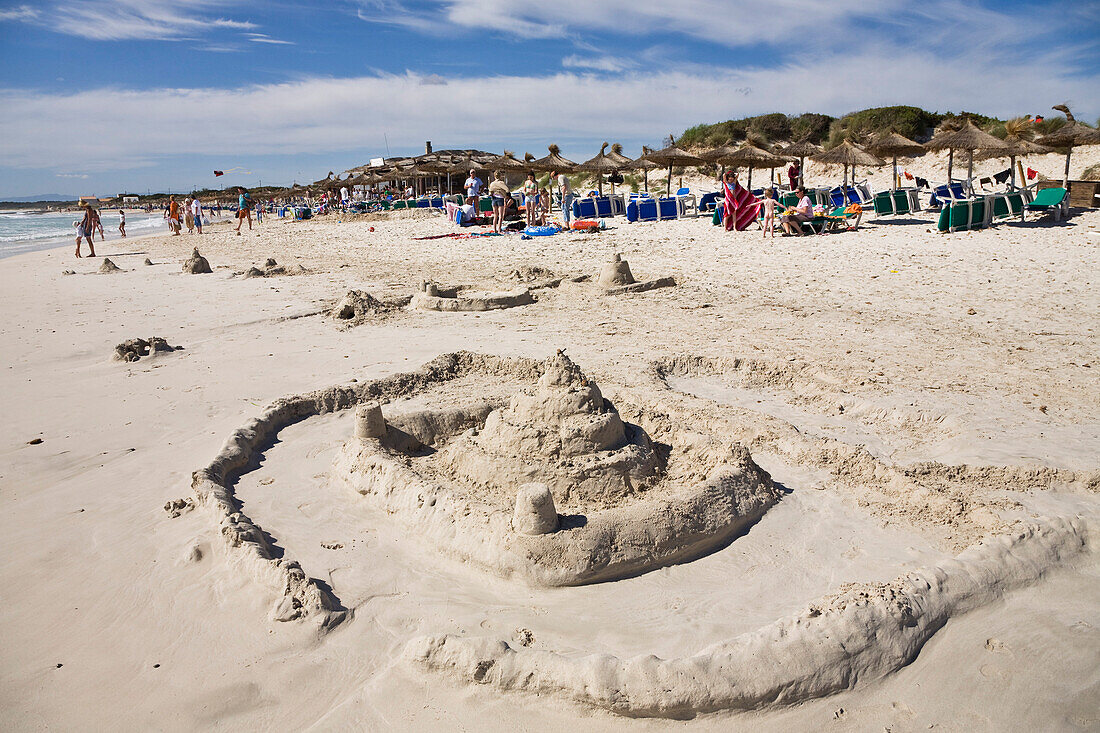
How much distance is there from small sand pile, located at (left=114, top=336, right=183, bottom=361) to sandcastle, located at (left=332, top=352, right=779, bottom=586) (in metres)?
3.95

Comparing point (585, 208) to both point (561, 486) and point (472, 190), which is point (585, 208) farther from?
point (561, 486)

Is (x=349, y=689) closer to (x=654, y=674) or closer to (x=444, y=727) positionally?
(x=444, y=727)

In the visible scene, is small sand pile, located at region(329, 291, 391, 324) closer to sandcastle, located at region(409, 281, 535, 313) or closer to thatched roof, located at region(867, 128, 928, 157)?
sandcastle, located at region(409, 281, 535, 313)

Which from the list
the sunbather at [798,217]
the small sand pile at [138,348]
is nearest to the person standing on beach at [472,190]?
the sunbather at [798,217]

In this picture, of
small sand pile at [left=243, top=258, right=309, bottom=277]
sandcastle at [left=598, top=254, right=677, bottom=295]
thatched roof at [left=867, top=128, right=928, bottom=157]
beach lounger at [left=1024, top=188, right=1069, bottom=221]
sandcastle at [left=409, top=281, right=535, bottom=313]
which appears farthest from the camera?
thatched roof at [left=867, top=128, right=928, bottom=157]

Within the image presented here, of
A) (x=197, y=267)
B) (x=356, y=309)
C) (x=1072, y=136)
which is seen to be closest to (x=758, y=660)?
(x=356, y=309)

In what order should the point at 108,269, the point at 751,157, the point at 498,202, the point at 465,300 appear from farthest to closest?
the point at 751,157 → the point at 498,202 → the point at 108,269 → the point at 465,300

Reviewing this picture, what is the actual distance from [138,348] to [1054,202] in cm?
1605

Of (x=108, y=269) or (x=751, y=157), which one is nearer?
(x=108, y=269)

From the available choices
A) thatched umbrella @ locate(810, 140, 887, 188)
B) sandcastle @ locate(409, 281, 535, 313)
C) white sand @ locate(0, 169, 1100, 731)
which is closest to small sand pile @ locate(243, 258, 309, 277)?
white sand @ locate(0, 169, 1100, 731)

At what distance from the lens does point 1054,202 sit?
13281mm

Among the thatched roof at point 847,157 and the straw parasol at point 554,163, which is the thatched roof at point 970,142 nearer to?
the thatched roof at point 847,157

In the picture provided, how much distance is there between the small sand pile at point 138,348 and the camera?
7078 millimetres

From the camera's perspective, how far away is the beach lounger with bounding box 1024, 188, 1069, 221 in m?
13.3
